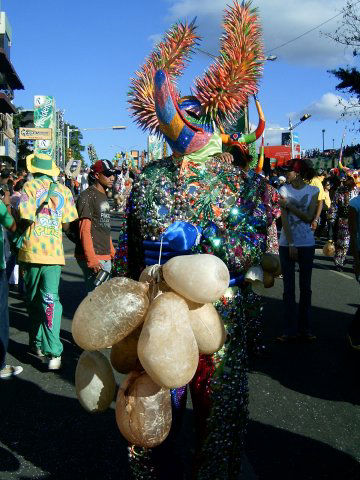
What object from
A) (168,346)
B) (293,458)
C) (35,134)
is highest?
(35,134)

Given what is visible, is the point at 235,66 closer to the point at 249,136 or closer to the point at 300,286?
the point at 249,136

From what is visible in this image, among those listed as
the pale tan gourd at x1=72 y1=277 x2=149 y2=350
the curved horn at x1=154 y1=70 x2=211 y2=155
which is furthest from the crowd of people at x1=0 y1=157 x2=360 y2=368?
the pale tan gourd at x1=72 y1=277 x2=149 y2=350

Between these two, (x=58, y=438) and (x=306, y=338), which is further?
(x=306, y=338)

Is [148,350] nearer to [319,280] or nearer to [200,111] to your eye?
[200,111]

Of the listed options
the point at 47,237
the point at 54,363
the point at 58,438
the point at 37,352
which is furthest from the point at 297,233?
the point at 58,438

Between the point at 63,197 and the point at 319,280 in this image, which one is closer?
the point at 63,197

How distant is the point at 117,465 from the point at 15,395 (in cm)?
148

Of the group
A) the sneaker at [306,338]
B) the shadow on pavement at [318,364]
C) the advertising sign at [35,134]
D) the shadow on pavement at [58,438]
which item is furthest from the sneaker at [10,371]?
the advertising sign at [35,134]

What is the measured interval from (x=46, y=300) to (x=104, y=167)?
1.34 m

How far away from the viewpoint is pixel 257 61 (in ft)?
8.12

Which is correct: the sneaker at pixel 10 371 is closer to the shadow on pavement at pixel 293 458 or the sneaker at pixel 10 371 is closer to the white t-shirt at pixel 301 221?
the shadow on pavement at pixel 293 458

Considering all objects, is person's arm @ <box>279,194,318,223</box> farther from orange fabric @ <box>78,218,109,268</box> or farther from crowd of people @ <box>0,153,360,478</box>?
orange fabric @ <box>78,218,109,268</box>

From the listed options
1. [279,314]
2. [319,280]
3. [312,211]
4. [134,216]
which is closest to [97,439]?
[134,216]

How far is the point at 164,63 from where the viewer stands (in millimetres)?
2674
